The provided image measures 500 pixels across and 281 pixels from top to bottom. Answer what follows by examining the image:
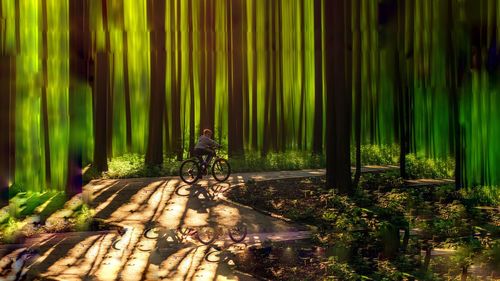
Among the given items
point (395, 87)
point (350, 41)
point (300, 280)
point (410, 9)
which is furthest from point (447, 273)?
point (410, 9)

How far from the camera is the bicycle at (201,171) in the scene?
591 inches

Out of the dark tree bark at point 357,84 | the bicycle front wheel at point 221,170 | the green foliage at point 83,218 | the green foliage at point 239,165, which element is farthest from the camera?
the green foliage at point 239,165

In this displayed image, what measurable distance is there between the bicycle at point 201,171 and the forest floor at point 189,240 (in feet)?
0.97

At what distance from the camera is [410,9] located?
1609 centimetres

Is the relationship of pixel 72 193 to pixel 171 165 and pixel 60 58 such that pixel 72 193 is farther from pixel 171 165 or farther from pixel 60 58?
pixel 171 165

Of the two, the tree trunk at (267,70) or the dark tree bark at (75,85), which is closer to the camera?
the dark tree bark at (75,85)

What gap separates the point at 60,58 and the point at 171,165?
5577mm

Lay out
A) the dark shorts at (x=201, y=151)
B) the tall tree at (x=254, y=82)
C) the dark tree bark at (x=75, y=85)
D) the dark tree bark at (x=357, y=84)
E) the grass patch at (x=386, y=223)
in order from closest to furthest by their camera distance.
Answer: the grass patch at (x=386, y=223) < the dark tree bark at (x=75, y=85) < the dark tree bark at (x=357, y=84) < the dark shorts at (x=201, y=151) < the tall tree at (x=254, y=82)

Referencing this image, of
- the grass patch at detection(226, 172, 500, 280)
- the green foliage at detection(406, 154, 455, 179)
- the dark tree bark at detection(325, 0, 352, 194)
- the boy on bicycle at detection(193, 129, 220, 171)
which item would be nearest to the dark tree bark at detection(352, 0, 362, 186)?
the dark tree bark at detection(325, 0, 352, 194)

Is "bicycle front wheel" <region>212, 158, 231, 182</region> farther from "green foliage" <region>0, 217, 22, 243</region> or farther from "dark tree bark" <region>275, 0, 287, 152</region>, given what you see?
"dark tree bark" <region>275, 0, 287, 152</region>

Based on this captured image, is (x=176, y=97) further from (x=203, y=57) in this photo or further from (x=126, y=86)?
(x=203, y=57)

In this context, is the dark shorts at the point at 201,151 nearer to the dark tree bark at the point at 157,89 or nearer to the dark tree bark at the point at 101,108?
the dark tree bark at the point at 157,89

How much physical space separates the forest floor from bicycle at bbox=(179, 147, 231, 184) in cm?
30

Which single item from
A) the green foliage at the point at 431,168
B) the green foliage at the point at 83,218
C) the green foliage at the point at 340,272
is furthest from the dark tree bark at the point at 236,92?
the green foliage at the point at 340,272
